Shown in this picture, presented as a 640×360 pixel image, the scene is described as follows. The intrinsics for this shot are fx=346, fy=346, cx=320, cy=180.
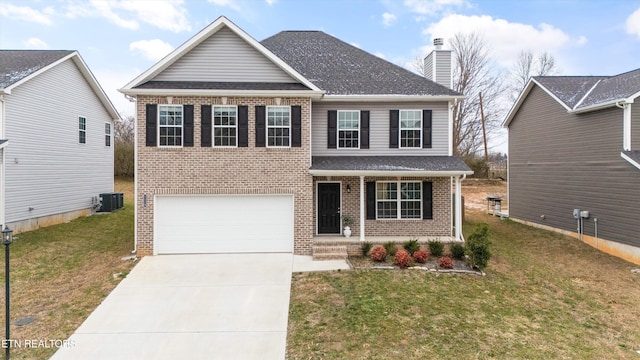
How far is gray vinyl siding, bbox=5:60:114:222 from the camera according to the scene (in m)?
13.6

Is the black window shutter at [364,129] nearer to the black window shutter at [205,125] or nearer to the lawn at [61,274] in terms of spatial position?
the black window shutter at [205,125]

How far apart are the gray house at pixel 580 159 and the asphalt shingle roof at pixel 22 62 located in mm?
22253

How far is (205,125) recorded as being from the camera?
1124 centimetres

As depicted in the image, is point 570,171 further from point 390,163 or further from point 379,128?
point 379,128

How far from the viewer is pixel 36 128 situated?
14.5 m

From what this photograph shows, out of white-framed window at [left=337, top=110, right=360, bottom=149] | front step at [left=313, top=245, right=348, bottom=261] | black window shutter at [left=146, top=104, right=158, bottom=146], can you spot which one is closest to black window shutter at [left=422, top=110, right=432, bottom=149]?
white-framed window at [left=337, top=110, right=360, bottom=149]

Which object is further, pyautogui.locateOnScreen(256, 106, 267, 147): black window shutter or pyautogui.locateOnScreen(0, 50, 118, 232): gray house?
pyautogui.locateOnScreen(0, 50, 118, 232): gray house

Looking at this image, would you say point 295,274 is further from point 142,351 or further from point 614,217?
point 614,217

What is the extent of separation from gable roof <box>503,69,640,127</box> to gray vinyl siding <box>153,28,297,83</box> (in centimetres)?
1162

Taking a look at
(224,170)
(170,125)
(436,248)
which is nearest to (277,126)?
(224,170)

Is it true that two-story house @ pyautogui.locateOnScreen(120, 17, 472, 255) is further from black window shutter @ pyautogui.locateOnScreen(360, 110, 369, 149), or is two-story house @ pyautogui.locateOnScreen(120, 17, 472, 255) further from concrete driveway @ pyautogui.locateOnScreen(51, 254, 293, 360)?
concrete driveway @ pyautogui.locateOnScreen(51, 254, 293, 360)

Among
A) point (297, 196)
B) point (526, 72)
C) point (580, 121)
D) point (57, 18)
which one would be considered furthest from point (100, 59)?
point (526, 72)

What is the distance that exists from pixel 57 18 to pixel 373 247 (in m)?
19.0

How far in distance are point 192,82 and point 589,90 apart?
1660cm
